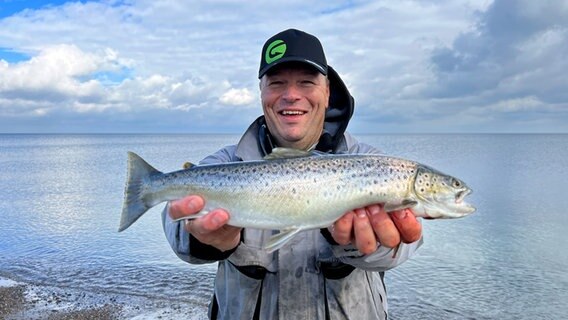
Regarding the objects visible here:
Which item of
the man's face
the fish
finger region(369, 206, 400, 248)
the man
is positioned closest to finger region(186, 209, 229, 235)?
the man

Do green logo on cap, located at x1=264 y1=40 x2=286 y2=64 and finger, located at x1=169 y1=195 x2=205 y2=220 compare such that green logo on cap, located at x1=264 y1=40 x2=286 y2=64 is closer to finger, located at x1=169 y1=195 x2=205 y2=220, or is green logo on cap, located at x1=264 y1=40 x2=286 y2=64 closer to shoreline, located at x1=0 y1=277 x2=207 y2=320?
finger, located at x1=169 y1=195 x2=205 y2=220

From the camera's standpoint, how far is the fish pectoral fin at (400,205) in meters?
4.21

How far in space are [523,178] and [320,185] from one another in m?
50.1

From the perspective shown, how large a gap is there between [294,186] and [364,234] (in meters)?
0.79

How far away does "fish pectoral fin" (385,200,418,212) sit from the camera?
421cm

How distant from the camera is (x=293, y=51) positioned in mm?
5027

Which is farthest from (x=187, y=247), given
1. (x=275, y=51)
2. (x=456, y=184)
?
(x=456, y=184)

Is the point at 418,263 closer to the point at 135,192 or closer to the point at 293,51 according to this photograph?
the point at 293,51

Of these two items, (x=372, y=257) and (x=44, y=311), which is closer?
(x=372, y=257)

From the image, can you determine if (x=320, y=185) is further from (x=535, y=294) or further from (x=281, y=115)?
(x=535, y=294)

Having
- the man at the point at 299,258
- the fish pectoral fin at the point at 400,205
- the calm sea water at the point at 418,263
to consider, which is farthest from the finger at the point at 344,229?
the calm sea water at the point at 418,263

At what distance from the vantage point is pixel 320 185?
4.36 metres

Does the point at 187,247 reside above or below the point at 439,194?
below

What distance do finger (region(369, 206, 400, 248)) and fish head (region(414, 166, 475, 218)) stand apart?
569mm
